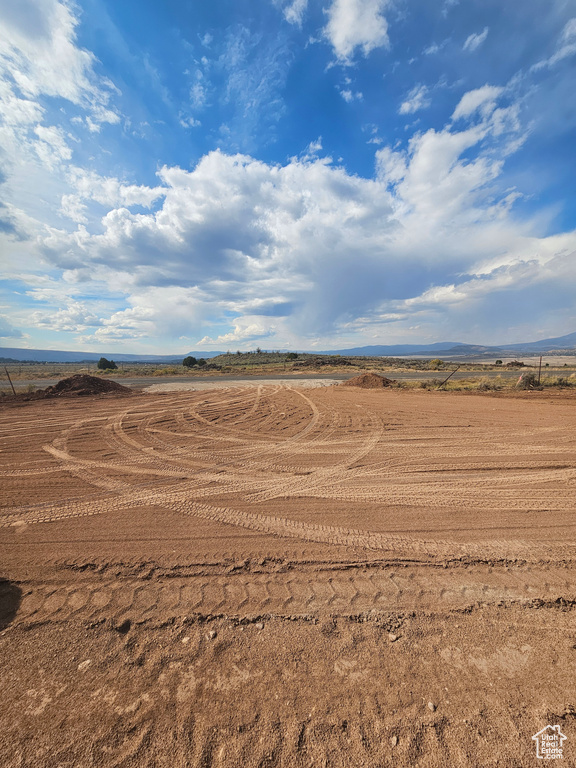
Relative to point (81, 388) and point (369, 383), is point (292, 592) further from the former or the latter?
point (369, 383)

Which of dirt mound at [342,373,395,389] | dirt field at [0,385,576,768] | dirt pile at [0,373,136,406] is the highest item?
dirt pile at [0,373,136,406]

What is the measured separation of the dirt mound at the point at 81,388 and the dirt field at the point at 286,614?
1475cm

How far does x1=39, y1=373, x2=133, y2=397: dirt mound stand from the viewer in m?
19.0

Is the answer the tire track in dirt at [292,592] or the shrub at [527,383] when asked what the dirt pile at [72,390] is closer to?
the tire track in dirt at [292,592]

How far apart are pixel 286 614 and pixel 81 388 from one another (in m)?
21.9

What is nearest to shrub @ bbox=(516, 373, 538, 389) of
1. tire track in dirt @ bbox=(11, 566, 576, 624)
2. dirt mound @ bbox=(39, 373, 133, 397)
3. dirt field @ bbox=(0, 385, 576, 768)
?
dirt field @ bbox=(0, 385, 576, 768)

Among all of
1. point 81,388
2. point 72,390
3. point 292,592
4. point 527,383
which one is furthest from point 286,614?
point 527,383

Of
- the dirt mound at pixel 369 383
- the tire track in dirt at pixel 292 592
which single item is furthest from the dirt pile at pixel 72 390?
the tire track in dirt at pixel 292 592

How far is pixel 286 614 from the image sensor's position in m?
2.98

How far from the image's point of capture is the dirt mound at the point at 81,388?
18984 millimetres

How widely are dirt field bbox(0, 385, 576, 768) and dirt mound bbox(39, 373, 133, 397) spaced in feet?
48.4

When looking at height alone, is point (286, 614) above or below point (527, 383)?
below

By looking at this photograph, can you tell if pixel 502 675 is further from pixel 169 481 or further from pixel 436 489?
pixel 169 481

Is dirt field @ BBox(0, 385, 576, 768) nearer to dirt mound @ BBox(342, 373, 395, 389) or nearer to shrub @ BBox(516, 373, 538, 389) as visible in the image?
dirt mound @ BBox(342, 373, 395, 389)
